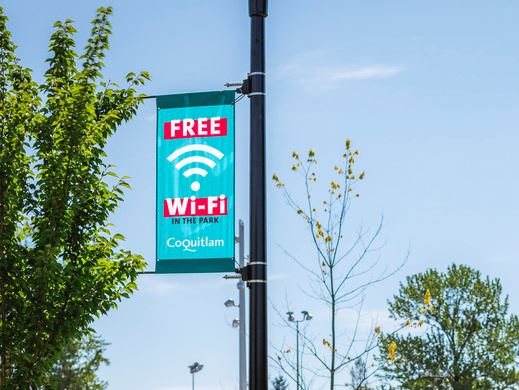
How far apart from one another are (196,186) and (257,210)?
1222 mm

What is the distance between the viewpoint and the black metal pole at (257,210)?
9.45m

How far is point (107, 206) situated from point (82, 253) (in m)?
0.73

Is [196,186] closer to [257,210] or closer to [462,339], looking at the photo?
[257,210]

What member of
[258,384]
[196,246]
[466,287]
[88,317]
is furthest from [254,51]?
[466,287]

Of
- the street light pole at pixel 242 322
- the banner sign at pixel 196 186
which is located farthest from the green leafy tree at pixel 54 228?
the street light pole at pixel 242 322

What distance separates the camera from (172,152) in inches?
427

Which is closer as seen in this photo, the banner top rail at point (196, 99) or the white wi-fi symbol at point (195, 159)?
the white wi-fi symbol at point (195, 159)

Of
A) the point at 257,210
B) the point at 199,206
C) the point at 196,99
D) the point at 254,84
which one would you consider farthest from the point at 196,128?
the point at 257,210

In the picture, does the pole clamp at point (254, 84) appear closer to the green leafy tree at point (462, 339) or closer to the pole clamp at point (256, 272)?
the pole clamp at point (256, 272)

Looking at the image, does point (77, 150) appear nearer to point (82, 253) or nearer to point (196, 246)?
point (82, 253)

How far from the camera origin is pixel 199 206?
10617 mm

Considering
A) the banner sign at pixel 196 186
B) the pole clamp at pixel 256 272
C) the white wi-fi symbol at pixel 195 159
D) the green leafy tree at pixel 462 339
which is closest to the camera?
the pole clamp at pixel 256 272

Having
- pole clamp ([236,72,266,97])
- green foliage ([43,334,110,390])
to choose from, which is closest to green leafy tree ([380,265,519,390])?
green foliage ([43,334,110,390])

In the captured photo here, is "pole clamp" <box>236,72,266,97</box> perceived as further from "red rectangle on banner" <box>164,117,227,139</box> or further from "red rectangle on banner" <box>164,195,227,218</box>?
"red rectangle on banner" <box>164,195,227,218</box>
